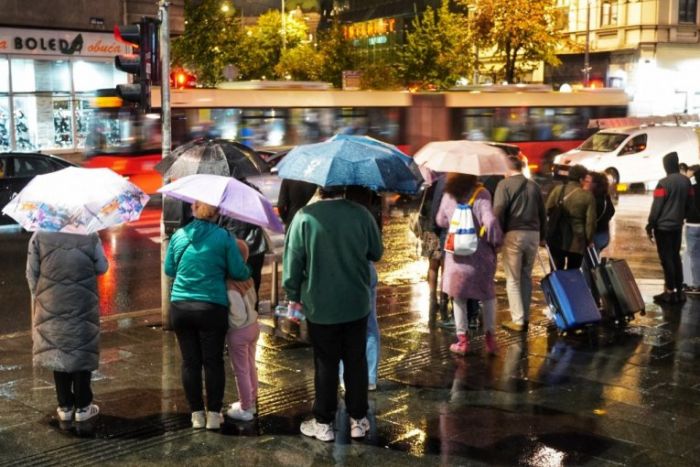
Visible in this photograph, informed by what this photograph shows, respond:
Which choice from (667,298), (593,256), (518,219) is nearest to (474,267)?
(518,219)

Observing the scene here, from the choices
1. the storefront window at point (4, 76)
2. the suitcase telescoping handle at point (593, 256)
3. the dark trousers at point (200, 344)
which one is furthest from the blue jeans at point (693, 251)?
the storefront window at point (4, 76)

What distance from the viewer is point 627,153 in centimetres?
2728

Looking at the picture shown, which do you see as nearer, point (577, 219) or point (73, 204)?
point (73, 204)

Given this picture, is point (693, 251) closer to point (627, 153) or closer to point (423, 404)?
point (423, 404)

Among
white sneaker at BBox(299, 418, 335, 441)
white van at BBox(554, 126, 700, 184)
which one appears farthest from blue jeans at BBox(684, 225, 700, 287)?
white van at BBox(554, 126, 700, 184)

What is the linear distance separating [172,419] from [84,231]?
4.76 feet

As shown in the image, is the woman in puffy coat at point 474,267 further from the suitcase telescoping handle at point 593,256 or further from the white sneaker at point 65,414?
the white sneaker at point 65,414

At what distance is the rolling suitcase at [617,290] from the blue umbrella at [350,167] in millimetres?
3862

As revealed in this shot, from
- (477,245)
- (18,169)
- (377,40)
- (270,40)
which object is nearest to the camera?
(477,245)

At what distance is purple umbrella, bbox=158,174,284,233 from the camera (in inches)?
239

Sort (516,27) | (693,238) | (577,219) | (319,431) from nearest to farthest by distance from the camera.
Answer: (319,431) < (577,219) < (693,238) < (516,27)

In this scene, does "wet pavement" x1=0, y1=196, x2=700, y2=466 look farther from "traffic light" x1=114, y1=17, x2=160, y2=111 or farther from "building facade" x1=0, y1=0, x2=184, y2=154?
"building facade" x1=0, y1=0, x2=184, y2=154

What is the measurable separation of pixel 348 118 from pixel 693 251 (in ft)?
48.8

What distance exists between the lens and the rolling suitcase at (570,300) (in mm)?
9148
